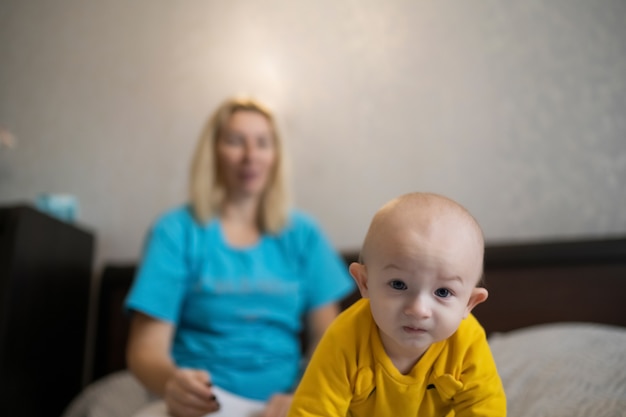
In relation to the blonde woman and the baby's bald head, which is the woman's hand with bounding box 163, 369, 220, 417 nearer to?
the blonde woman

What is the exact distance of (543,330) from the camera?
1.04 meters

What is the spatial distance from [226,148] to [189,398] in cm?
54

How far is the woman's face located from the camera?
1105 millimetres

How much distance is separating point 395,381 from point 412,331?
0.07m

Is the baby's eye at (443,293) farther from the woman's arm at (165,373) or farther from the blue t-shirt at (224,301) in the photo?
the blue t-shirt at (224,301)

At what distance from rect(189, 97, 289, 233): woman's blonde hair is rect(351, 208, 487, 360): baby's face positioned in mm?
664

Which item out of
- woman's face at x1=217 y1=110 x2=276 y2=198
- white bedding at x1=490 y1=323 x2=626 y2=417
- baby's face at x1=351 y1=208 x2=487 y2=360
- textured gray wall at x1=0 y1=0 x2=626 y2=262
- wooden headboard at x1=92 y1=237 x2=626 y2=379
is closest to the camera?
baby's face at x1=351 y1=208 x2=487 y2=360

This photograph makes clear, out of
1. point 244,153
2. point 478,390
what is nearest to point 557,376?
point 478,390

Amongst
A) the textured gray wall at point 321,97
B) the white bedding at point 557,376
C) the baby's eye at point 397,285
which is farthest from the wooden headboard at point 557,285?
the baby's eye at point 397,285

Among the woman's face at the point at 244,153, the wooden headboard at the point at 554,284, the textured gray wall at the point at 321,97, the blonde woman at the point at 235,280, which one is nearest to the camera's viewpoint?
the blonde woman at the point at 235,280

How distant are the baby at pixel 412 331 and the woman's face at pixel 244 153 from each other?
59cm

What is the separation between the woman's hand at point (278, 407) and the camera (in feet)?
2.64

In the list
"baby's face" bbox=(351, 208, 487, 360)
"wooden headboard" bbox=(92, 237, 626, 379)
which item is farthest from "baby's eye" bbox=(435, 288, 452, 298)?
"wooden headboard" bbox=(92, 237, 626, 379)

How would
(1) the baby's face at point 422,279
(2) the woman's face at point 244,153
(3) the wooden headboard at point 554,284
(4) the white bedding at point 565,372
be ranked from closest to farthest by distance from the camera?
1. (1) the baby's face at point 422,279
2. (4) the white bedding at point 565,372
3. (2) the woman's face at point 244,153
4. (3) the wooden headboard at point 554,284
